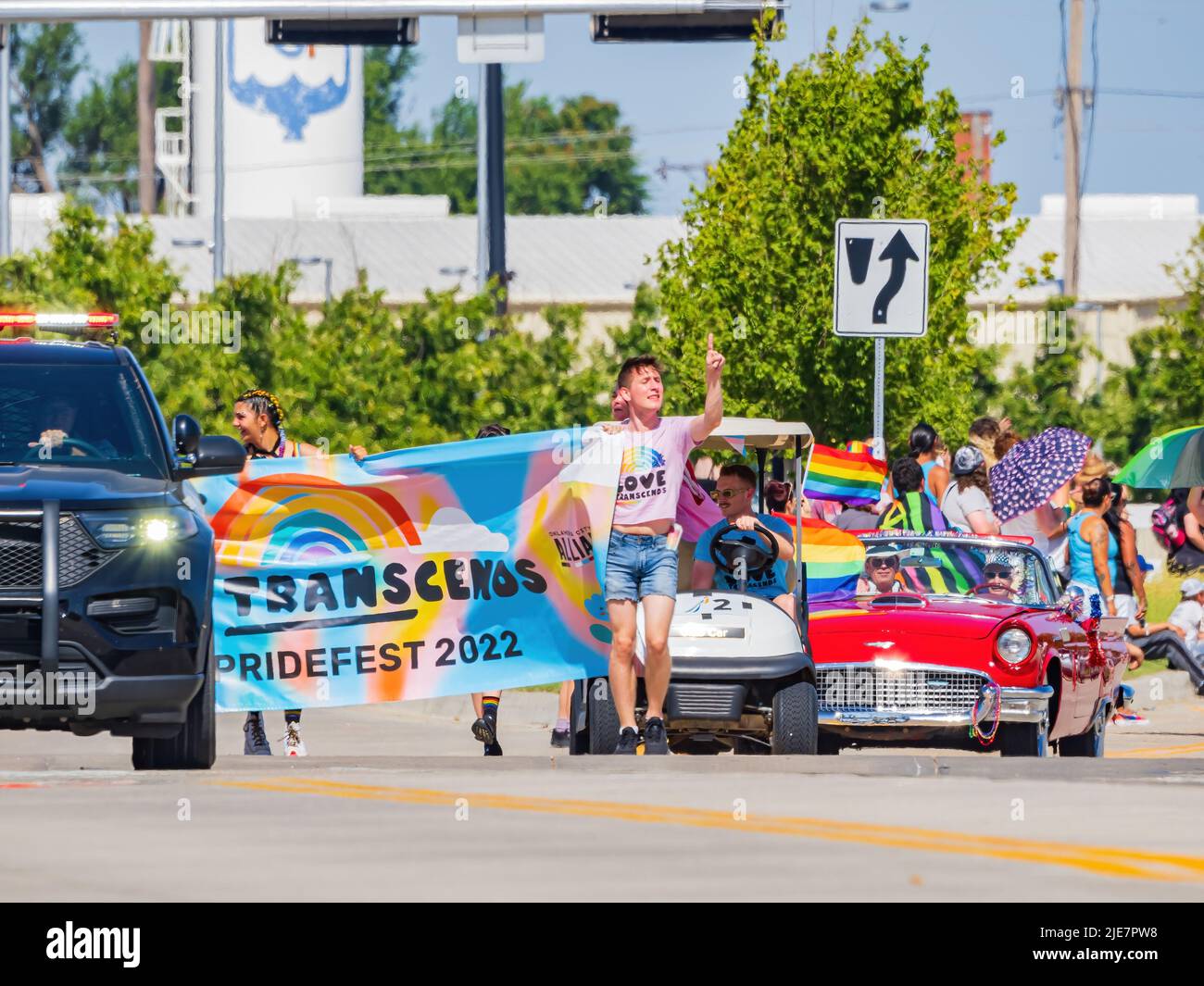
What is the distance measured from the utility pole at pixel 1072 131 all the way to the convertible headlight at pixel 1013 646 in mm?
43601

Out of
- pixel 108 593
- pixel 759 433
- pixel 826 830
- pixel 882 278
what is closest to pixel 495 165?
pixel 882 278

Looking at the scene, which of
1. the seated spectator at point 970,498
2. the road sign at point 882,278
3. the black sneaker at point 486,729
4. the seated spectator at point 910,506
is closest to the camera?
the black sneaker at point 486,729

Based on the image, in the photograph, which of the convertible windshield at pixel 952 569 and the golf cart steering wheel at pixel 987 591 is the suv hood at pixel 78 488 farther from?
the golf cart steering wheel at pixel 987 591

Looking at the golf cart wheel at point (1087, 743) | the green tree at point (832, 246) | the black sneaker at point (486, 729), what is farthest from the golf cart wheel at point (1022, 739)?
the green tree at point (832, 246)

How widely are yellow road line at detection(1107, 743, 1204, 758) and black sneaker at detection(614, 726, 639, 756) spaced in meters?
4.31

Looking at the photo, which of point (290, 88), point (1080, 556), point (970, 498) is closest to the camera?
point (970, 498)

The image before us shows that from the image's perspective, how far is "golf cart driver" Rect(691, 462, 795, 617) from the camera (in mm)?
12781

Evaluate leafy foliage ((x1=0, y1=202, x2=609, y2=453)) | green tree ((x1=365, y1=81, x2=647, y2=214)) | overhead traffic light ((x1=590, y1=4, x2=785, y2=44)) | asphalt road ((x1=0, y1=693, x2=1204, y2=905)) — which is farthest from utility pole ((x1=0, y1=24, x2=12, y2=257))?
green tree ((x1=365, y1=81, x2=647, y2=214))

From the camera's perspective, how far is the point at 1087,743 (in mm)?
14312

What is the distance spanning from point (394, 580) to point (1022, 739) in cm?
324

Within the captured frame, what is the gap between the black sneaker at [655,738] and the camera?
11.9 metres

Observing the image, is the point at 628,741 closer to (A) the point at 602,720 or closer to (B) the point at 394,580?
(A) the point at 602,720
